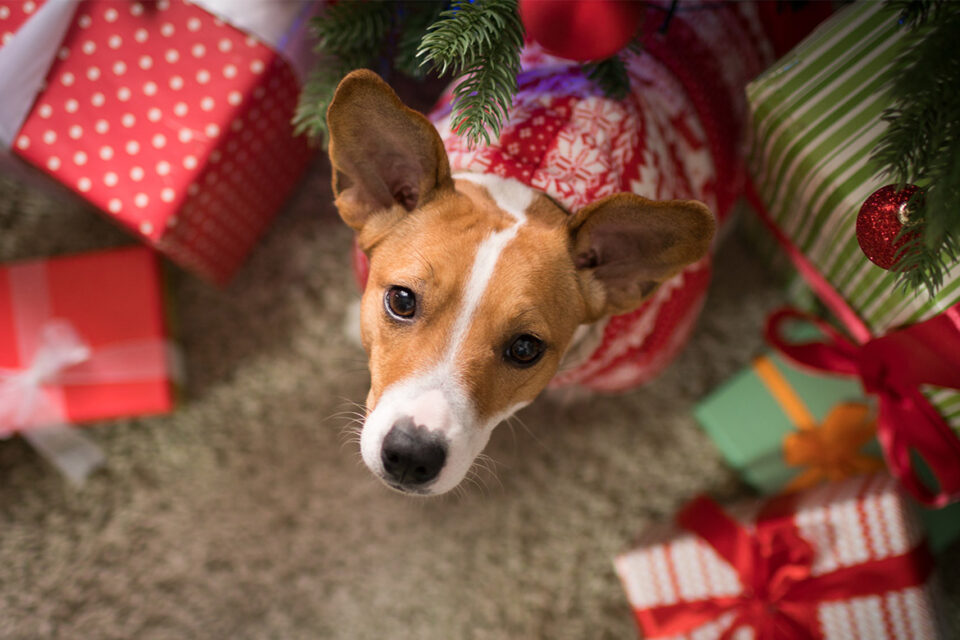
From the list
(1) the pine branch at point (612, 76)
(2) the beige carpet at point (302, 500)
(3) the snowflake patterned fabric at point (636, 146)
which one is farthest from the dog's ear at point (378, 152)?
(2) the beige carpet at point (302, 500)

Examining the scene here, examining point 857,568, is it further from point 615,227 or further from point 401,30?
point 401,30

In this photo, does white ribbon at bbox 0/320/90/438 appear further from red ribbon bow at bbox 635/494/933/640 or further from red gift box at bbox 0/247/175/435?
red ribbon bow at bbox 635/494/933/640

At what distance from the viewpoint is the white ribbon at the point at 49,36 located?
54.8 inches

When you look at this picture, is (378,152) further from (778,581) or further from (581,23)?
(778,581)

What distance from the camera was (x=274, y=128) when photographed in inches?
A: 65.1

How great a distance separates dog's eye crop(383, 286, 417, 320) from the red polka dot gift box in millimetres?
656

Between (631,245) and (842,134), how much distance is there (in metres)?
0.50

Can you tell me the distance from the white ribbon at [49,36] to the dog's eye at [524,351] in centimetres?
91

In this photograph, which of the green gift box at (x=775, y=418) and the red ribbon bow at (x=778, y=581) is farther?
the green gift box at (x=775, y=418)

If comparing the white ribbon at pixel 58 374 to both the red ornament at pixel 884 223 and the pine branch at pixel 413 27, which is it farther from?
the red ornament at pixel 884 223

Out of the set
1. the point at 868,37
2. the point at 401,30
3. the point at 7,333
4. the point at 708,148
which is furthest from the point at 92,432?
the point at 868,37

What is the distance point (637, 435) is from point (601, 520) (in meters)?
0.28

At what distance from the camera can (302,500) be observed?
1.93 meters

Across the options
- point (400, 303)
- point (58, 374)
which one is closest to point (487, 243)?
point (400, 303)
